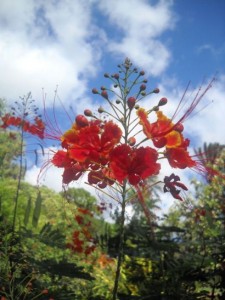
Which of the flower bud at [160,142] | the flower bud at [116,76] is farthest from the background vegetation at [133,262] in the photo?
the flower bud at [116,76]

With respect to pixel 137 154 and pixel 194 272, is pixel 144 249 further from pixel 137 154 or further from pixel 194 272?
pixel 137 154

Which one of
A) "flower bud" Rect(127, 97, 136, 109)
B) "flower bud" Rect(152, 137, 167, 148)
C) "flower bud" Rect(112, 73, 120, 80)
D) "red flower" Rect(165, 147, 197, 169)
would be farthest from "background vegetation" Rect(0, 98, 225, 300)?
"flower bud" Rect(112, 73, 120, 80)

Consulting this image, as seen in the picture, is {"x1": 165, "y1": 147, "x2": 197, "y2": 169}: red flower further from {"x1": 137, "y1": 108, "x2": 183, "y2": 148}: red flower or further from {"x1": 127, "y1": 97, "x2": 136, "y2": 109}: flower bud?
{"x1": 127, "y1": 97, "x2": 136, "y2": 109}: flower bud

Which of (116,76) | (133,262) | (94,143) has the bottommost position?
(133,262)

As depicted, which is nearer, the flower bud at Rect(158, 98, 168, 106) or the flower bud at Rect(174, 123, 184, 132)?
the flower bud at Rect(174, 123, 184, 132)

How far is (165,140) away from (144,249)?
2.27m

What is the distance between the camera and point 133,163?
203 centimetres

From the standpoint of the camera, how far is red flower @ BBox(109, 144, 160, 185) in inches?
78.4

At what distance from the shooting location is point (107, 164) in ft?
→ 6.98

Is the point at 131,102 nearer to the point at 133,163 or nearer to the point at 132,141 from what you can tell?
the point at 132,141

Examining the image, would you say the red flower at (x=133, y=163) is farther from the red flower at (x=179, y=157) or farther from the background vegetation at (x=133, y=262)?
the background vegetation at (x=133, y=262)

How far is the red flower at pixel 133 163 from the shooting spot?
78.4 inches

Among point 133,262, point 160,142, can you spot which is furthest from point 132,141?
point 133,262

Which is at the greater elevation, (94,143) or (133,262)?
(94,143)
